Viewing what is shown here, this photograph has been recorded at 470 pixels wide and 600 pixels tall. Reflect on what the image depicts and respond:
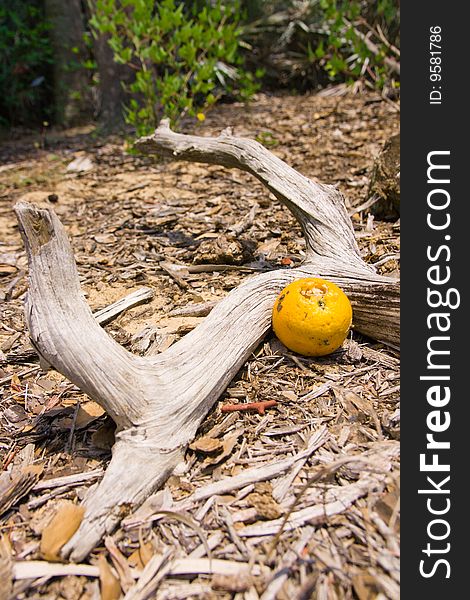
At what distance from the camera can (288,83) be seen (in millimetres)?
10086

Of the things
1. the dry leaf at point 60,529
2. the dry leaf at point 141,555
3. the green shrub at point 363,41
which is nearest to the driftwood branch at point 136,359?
the dry leaf at point 60,529

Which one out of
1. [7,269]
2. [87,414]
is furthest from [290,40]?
[87,414]

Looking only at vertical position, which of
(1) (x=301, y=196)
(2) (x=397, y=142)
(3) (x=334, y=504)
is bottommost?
(3) (x=334, y=504)

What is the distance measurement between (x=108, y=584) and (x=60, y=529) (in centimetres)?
28

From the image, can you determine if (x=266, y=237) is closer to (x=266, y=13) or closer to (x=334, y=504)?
(x=334, y=504)

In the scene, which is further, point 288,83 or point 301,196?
point 288,83

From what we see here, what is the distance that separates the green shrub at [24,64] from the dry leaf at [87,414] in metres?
8.35

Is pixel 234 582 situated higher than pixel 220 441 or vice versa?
pixel 220 441

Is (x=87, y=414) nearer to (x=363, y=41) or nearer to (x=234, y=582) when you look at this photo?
(x=234, y=582)

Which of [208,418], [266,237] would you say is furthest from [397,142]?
[208,418]

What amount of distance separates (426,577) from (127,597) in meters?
1.01

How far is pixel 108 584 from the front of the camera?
1.79 m

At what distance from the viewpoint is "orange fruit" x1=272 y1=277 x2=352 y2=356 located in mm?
2598

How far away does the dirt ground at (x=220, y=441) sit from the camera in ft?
5.87
